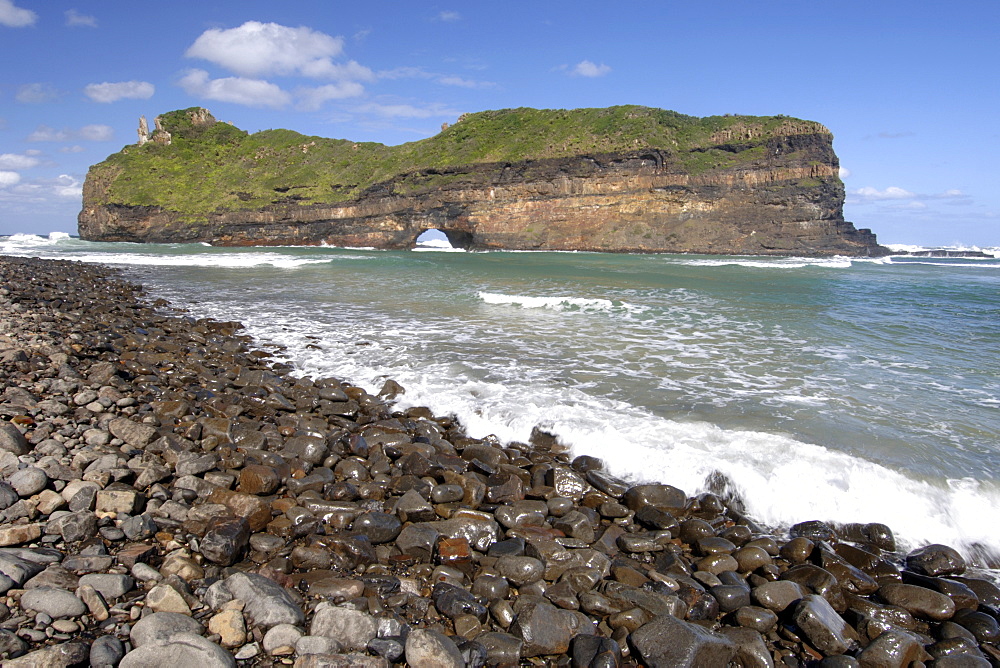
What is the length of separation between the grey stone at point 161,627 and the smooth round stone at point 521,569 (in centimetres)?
178

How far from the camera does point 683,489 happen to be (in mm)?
4945

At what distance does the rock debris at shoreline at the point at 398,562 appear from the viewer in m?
2.78

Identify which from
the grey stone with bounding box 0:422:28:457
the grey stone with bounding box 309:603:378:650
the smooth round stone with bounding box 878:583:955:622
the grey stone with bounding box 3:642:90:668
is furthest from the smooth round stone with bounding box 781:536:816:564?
the grey stone with bounding box 0:422:28:457

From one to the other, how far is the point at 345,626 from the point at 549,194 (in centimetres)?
6197

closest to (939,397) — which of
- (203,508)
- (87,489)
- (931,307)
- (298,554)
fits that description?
(298,554)

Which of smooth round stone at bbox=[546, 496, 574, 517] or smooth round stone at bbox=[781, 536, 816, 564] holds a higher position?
smooth round stone at bbox=[546, 496, 574, 517]

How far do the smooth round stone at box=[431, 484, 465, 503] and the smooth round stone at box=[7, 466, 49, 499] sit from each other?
289cm

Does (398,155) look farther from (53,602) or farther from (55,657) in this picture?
(55,657)

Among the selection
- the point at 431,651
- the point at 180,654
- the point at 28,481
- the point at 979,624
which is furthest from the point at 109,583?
the point at 979,624

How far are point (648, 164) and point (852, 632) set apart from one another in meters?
63.2

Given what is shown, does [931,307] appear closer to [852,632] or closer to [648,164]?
[852,632]

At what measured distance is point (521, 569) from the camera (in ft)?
11.6

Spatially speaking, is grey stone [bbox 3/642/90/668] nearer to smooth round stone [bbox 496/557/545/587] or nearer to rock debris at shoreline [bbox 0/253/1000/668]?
rock debris at shoreline [bbox 0/253/1000/668]

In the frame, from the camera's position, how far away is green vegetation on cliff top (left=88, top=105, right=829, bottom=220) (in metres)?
62.7
